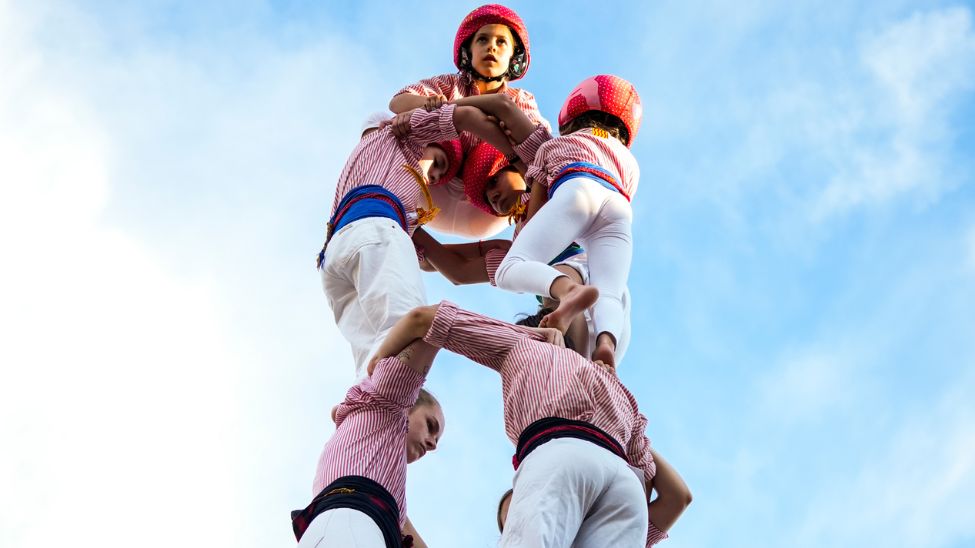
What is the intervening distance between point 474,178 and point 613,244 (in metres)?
1.64

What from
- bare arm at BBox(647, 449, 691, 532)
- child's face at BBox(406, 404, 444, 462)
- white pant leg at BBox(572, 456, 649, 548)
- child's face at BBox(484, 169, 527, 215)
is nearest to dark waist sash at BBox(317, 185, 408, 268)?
child's face at BBox(484, 169, 527, 215)

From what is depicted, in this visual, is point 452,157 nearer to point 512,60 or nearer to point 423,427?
point 512,60

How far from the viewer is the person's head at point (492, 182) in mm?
7789

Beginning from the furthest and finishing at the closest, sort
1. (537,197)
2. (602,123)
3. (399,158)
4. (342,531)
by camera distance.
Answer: (602,123) → (399,158) → (537,197) → (342,531)

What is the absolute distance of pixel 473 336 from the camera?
4.96 meters

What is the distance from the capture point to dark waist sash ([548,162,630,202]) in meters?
6.64

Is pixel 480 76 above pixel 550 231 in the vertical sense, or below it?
above

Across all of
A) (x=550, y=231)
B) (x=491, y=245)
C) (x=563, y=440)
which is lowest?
(x=563, y=440)

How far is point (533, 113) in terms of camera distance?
8078mm

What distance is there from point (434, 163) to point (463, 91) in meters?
0.77

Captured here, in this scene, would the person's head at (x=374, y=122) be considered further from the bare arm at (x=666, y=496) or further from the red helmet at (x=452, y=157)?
the bare arm at (x=666, y=496)

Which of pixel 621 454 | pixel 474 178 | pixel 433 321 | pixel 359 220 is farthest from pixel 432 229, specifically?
pixel 621 454

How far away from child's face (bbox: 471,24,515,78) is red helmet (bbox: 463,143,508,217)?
561mm

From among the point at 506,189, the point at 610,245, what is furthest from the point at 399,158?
the point at 610,245
